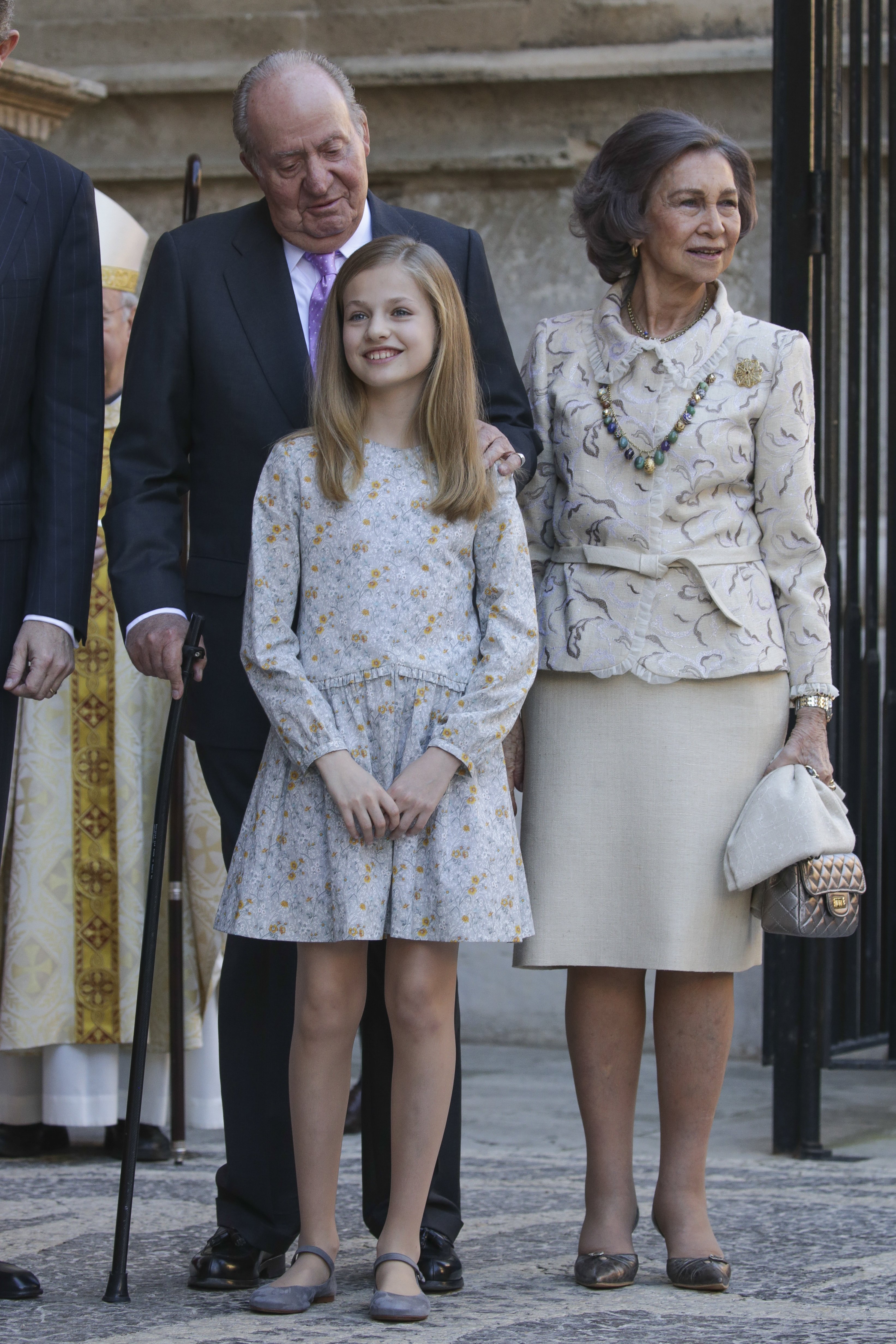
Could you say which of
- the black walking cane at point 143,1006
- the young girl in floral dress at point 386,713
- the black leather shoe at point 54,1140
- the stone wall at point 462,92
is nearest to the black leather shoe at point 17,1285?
the black walking cane at point 143,1006

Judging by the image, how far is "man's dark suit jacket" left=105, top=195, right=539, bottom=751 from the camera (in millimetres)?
2955

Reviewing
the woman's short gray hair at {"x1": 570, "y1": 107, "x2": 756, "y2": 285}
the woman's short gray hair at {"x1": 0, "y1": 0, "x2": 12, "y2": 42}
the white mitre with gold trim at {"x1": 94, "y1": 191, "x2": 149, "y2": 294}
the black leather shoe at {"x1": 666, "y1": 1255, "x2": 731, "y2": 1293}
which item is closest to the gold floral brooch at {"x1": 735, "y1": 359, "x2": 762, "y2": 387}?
the woman's short gray hair at {"x1": 570, "y1": 107, "x2": 756, "y2": 285}

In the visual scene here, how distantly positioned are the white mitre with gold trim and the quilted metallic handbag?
2.35m

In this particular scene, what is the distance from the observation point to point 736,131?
5660mm

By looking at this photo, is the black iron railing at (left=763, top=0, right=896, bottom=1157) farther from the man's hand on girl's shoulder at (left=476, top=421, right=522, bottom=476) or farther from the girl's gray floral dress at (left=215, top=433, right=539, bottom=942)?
the girl's gray floral dress at (left=215, top=433, right=539, bottom=942)

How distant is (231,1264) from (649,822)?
93 cm

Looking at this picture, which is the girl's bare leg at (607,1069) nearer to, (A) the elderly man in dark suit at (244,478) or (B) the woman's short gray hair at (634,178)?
(A) the elderly man in dark suit at (244,478)

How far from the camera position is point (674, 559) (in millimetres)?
2916

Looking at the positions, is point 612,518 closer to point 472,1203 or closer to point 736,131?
point 472,1203

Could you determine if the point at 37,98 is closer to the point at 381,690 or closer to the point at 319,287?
the point at 319,287

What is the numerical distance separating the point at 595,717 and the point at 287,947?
0.61 m

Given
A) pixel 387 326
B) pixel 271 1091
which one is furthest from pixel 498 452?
pixel 271 1091

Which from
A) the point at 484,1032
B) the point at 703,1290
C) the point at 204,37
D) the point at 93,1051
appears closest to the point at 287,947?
the point at 703,1290

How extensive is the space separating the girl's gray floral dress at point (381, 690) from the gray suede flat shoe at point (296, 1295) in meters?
0.45
